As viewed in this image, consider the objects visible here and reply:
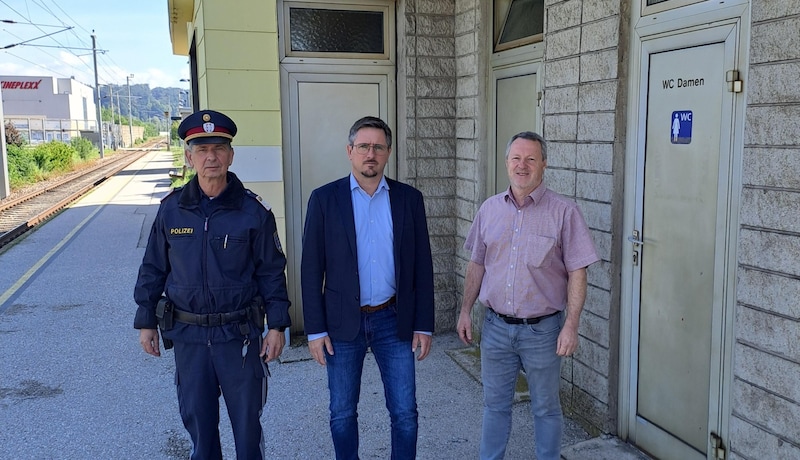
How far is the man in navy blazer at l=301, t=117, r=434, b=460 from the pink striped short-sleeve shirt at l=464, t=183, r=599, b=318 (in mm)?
356

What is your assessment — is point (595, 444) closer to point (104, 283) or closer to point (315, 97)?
point (315, 97)

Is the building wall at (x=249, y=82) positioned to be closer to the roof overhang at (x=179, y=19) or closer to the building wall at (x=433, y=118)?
the building wall at (x=433, y=118)

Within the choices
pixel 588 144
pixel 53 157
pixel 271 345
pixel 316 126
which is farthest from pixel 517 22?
pixel 53 157

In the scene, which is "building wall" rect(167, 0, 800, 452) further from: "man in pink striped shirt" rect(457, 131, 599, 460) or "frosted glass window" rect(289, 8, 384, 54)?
"man in pink striped shirt" rect(457, 131, 599, 460)

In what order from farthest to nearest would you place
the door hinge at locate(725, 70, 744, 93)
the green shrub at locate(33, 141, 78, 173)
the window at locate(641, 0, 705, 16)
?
the green shrub at locate(33, 141, 78, 173) < the window at locate(641, 0, 705, 16) < the door hinge at locate(725, 70, 744, 93)

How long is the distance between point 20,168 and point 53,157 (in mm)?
5402

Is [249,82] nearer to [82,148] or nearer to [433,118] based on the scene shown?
[433,118]

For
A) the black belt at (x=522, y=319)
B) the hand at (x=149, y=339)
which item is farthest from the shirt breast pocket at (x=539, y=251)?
the hand at (x=149, y=339)

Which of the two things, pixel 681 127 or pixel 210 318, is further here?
pixel 681 127

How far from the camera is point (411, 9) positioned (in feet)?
17.9

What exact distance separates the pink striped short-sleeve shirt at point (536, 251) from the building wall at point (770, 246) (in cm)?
67

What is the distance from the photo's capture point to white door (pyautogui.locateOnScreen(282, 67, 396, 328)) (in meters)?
5.50

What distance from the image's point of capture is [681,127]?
315 centimetres

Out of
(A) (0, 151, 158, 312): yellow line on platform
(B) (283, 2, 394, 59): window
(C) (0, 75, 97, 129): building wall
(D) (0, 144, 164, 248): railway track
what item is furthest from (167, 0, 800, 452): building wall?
(C) (0, 75, 97, 129): building wall
